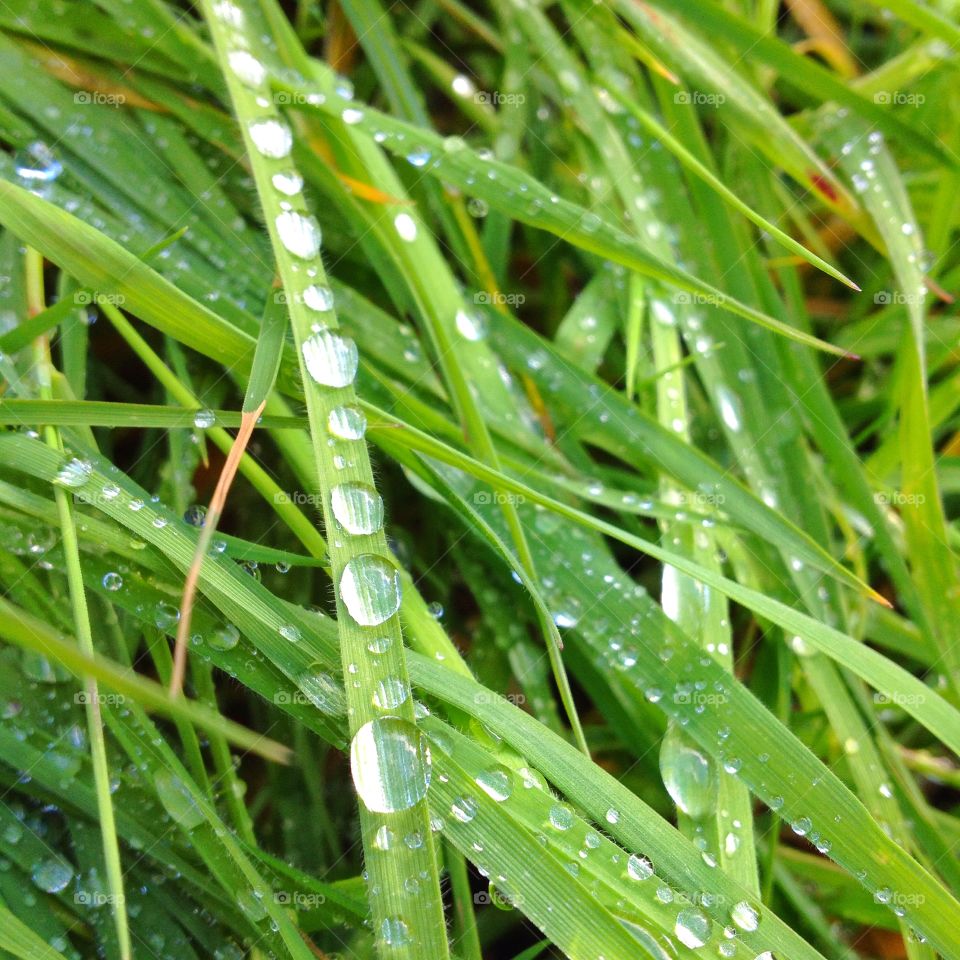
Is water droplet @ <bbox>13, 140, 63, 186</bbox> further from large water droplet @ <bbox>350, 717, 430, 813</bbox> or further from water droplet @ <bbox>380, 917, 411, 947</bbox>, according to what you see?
water droplet @ <bbox>380, 917, 411, 947</bbox>

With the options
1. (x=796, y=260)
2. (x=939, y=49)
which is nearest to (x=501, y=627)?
(x=796, y=260)

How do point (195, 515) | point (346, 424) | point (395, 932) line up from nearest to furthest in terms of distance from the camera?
1. point (395, 932)
2. point (346, 424)
3. point (195, 515)

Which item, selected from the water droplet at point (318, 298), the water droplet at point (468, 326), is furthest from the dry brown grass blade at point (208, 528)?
the water droplet at point (468, 326)

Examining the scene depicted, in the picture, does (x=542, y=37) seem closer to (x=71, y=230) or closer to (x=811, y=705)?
(x=71, y=230)

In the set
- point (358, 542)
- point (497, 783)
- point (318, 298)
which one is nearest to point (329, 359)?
point (318, 298)

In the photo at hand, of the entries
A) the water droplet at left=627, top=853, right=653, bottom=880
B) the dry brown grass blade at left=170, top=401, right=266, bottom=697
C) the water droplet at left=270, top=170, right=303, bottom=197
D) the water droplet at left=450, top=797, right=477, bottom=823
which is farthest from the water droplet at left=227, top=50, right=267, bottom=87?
the water droplet at left=627, top=853, right=653, bottom=880

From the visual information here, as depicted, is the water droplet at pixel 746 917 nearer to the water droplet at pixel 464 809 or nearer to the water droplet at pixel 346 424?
the water droplet at pixel 464 809

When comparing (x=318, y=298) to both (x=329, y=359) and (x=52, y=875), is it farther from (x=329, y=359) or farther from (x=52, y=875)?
(x=52, y=875)
